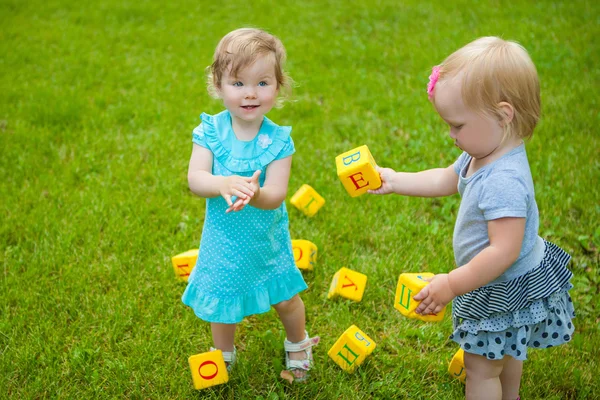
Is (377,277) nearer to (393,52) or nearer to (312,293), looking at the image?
(312,293)

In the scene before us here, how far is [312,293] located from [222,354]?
77 centimetres

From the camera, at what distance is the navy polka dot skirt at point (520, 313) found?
7.34 ft

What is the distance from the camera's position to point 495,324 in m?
2.26

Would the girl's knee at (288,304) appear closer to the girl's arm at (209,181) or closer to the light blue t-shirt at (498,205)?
the girl's arm at (209,181)

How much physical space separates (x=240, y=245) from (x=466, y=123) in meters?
1.07

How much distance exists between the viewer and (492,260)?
6.73ft

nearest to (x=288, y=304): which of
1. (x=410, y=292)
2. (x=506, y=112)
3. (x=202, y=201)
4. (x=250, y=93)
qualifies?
(x=410, y=292)

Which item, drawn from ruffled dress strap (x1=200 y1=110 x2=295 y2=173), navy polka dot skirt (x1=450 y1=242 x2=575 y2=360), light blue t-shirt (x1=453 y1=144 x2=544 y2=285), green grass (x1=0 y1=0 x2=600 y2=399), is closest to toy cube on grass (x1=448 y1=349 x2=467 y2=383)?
→ green grass (x1=0 y1=0 x2=600 y2=399)

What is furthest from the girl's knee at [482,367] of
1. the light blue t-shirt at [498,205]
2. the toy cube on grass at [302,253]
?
the toy cube on grass at [302,253]

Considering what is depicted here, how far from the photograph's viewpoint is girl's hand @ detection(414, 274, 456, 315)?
214 cm

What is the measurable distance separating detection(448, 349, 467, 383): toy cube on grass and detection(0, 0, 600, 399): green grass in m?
0.06

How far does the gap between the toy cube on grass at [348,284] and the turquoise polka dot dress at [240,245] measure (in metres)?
0.65

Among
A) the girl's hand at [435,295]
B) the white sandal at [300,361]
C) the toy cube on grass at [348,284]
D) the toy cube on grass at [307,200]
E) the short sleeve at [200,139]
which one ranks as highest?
the short sleeve at [200,139]

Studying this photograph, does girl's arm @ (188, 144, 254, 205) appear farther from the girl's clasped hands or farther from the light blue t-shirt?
the light blue t-shirt
